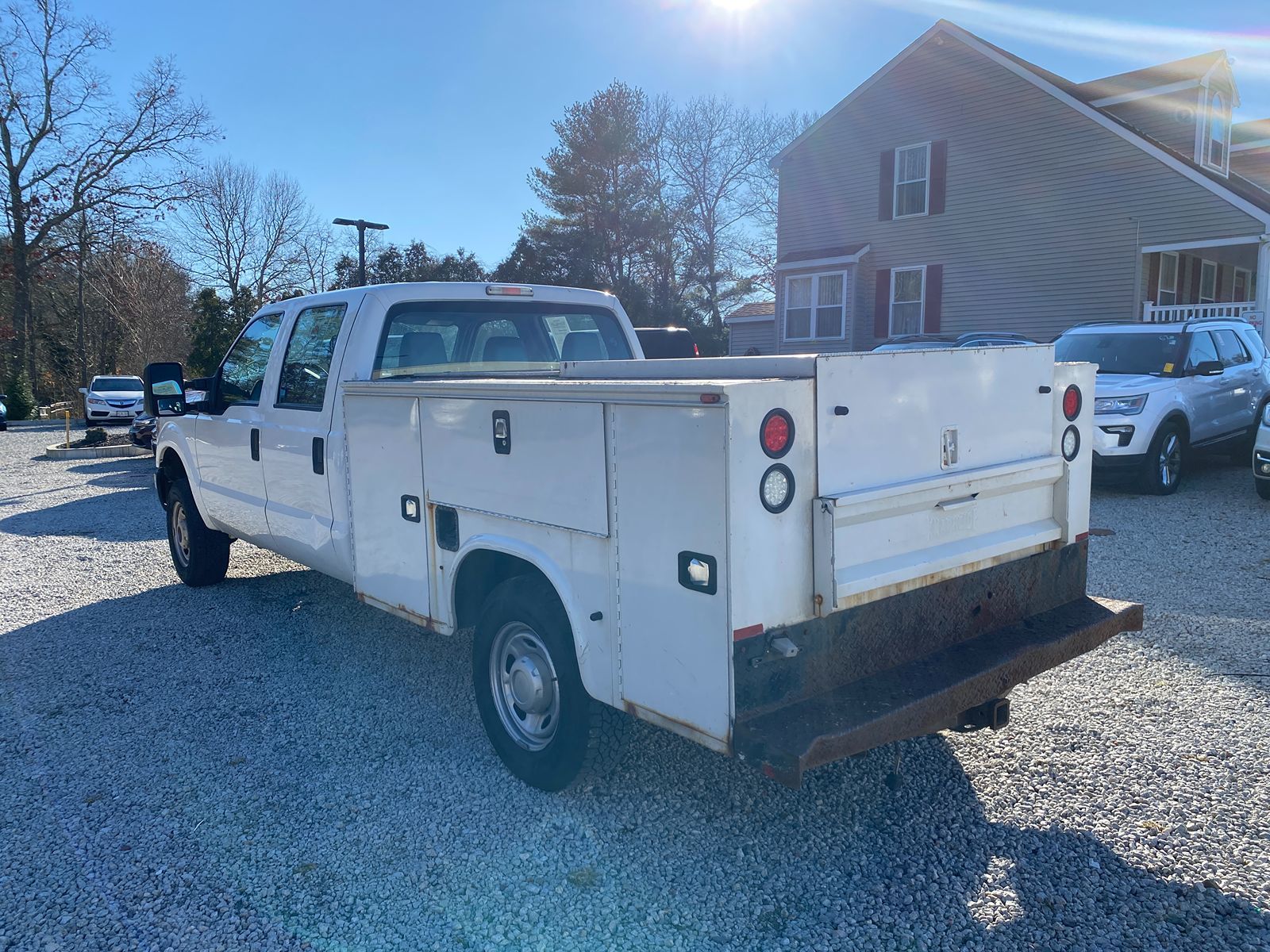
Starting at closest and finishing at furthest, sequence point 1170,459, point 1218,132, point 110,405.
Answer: point 1170,459 → point 1218,132 → point 110,405

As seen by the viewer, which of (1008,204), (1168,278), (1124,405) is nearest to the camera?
(1124,405)

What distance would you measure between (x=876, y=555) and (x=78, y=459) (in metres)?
19.1

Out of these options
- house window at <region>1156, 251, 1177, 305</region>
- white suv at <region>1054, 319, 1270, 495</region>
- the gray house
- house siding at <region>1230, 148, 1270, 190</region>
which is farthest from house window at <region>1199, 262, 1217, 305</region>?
white suv at <region>1054, 319, 1270, 495</region>

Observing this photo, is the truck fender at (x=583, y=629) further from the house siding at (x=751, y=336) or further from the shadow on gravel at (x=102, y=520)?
the house siding at (x=751, y=336)

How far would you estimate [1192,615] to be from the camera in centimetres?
591

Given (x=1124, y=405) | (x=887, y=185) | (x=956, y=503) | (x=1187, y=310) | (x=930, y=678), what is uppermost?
(x=887, y=185)

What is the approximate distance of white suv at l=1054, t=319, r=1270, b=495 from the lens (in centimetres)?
988

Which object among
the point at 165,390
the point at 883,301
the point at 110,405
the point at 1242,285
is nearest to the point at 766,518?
the point at 165,390

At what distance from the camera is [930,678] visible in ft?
10.4

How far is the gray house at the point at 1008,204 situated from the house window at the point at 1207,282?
50mm

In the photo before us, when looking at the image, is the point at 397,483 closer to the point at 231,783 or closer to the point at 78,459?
the point at 231,783

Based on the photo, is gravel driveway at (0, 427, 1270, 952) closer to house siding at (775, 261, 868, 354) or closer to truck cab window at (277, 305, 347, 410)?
truck cab window at (277, 305, 347, 410)

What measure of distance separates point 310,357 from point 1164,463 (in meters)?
8.88

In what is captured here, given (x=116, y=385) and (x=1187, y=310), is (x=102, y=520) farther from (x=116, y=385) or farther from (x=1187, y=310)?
(x=116, y=385)
